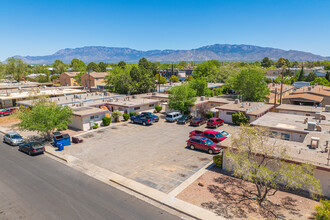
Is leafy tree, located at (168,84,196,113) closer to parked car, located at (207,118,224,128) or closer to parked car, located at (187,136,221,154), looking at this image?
parked car, located at (207,118,224,128)

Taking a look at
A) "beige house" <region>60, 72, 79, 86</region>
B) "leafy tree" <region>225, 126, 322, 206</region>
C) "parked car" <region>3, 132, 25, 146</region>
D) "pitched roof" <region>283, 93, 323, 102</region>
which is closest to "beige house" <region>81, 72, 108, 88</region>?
"beige house" <region>60, 72, 79, 86</region>

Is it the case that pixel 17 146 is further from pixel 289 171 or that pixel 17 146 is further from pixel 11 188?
pixel 289 171

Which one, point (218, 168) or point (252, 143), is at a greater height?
point (252, 143)

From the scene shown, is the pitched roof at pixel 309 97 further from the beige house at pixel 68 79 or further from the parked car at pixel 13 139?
the beige house at pixel 68 79

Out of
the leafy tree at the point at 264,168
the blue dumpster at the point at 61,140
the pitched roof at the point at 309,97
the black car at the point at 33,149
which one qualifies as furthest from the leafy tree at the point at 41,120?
the pitched roof at the point at 309,97

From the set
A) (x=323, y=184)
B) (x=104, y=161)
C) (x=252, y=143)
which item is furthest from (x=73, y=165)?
(x=323, y=184)

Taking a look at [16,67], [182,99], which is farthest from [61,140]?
[16,67]

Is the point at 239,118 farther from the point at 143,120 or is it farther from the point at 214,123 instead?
the point at 143,120
